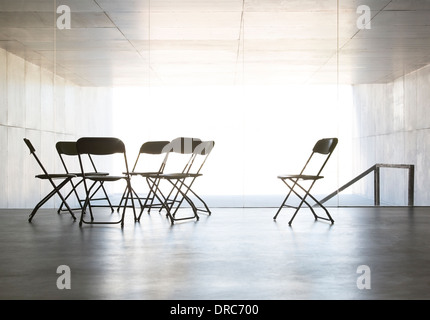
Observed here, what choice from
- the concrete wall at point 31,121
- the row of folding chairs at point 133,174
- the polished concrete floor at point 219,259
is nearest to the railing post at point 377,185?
the polished concrete floor at point 219,259

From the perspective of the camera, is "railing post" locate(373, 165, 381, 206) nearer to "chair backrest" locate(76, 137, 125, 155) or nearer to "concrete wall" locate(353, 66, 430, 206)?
"concrete wall" locate(353, 66, 430, 206)

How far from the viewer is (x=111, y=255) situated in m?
2.92

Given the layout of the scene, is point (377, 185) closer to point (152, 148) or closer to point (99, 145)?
point (152, 148)

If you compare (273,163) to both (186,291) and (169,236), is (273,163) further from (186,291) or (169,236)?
(186,291)

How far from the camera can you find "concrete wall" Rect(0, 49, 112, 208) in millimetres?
6340

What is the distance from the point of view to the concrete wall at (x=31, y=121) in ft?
20.8

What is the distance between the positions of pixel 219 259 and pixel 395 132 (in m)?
4.84

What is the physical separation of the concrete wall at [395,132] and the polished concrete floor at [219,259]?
190cm

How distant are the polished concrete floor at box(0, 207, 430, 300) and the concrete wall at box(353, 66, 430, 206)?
1895 millimetres

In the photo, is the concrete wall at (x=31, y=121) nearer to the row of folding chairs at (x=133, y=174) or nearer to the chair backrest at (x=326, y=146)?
the row of folding chairs at (x=133, y=174)

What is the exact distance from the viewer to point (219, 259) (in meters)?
2.79

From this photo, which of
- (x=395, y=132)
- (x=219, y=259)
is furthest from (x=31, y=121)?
(x=395, y=132)

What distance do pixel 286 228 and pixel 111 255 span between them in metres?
1.86

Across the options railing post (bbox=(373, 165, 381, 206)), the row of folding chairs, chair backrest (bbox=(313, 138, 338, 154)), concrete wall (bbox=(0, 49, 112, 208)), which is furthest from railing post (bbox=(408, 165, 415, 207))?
concrete wall (bbox=(0, 49, 112, 208))
